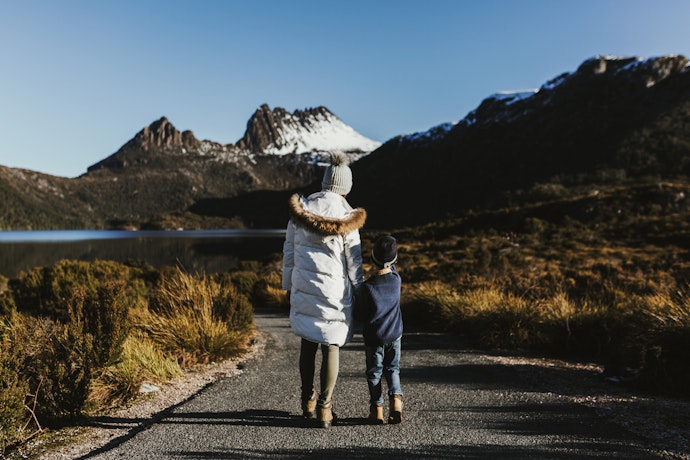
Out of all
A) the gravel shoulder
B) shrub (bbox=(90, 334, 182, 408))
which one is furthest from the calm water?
the gravel shoulder

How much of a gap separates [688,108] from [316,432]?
77855 millimetres

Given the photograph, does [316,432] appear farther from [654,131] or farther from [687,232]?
[654,131]

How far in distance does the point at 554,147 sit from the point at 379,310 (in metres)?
87.9

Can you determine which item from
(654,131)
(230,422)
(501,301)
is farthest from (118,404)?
→ (654,131)

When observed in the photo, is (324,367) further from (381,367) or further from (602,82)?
(602,82)

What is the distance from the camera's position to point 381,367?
3643 mm

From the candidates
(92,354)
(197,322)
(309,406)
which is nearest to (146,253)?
(197,322)

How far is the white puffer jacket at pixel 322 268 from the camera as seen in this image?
3.42 meters

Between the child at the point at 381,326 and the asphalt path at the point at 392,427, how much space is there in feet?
0.68

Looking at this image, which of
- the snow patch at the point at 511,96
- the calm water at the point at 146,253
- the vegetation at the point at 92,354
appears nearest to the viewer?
the vegetation at the point at 92,354

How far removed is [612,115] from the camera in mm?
75438

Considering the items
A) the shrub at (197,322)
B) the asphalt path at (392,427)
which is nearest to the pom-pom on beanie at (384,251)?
the asphalt path at (392,427)

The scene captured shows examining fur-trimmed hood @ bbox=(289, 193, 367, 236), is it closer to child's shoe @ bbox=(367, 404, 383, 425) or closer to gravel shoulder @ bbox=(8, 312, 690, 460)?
child's shoe @ bbox=(367, 404, 383, 425)

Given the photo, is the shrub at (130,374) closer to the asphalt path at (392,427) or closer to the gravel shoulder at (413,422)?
the gravel shoulder at (413,422)
